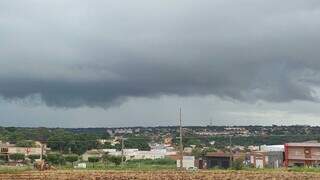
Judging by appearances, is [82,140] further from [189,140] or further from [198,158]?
[198,158]

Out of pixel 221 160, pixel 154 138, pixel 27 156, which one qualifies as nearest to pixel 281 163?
pixel 221 160

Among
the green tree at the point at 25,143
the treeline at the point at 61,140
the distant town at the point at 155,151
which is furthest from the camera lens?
the green tree at the point at 25,143

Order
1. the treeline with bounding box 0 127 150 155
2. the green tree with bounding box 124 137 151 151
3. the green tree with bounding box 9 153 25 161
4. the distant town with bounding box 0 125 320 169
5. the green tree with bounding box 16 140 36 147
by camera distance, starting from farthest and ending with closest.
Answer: the green tree with bounding box 124 137 151 151 → the green tree with bounding box 16 140 36 147 → the treeline with bounding box 0 127 150 155 → the green tree with bounding box 9 153 25 161 → the distant town with bounding box 0 125 320 169

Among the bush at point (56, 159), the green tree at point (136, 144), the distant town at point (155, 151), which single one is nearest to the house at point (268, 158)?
the distant town at point (155, 151)

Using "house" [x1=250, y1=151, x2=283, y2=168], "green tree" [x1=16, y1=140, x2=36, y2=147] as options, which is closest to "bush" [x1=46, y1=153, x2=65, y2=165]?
"green tree" [x1=16, y1=140, x2=36, y2=147]

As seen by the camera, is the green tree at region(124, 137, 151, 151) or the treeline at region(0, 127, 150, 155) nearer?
the treeline at region(0, 127, 150, 155)

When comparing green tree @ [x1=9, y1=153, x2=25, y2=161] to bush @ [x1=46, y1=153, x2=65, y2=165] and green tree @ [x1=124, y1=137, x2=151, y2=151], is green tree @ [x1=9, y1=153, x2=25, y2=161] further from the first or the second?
green tree @ [x1=124, y1=137, x2=151, y2=151]

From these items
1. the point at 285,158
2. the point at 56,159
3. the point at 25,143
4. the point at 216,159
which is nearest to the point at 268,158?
the point at 285,158

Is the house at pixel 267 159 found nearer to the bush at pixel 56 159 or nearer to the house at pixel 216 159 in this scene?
the house at pixel 216 159

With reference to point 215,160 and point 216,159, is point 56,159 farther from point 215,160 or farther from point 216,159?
point 216,159
